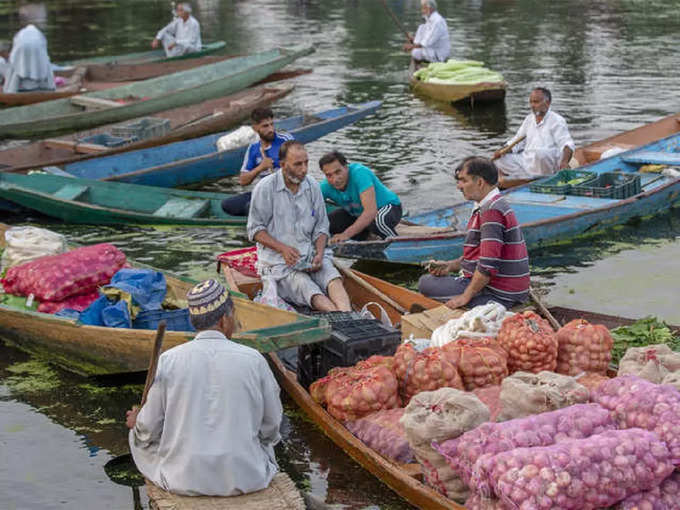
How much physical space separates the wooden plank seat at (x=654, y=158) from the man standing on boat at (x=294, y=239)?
5058 millimetres

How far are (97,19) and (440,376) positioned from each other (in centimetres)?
3042

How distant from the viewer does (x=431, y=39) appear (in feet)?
59.8

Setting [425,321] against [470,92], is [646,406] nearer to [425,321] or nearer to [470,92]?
[425,321]

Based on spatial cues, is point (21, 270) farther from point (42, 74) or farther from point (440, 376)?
point (42, 74)

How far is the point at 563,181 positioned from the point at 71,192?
17.1ft

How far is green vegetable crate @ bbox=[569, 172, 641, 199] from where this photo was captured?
33.1 ft

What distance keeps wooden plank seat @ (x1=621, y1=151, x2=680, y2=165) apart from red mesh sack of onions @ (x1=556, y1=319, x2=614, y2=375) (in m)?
5.67

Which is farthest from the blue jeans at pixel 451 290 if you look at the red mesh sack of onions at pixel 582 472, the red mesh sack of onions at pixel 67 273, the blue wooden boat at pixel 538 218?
the red mesh sack of onions at pixel 582 472

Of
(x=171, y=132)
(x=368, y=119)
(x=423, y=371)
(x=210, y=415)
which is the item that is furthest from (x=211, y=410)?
(x=368, y=119)

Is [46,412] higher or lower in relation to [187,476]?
lower

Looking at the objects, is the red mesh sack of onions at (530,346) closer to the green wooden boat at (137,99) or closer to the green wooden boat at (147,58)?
the green wooden boat at (137,99)

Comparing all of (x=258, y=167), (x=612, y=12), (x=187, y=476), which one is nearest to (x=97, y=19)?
(x=612, y=12)

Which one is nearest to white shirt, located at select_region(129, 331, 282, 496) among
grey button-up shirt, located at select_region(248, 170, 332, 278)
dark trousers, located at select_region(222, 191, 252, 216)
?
grey button-up shirt, located at select_region(248, 170, 332, 278)

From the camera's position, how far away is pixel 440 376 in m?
5.57
